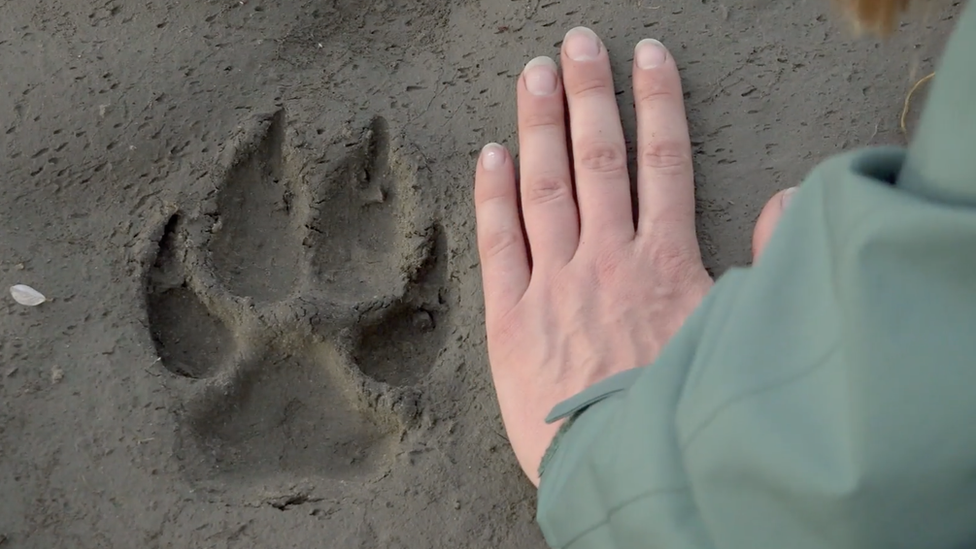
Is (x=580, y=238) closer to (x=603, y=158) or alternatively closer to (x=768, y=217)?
(x=603, y=158)

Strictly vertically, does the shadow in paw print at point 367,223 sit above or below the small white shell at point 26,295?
above

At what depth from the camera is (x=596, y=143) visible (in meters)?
1.13

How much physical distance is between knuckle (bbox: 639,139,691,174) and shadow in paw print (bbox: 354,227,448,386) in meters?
0.31

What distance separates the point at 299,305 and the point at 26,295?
36 centimetres

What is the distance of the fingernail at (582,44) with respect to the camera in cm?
115

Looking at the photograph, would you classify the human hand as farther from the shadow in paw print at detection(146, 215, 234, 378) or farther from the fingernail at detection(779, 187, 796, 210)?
Result: the shadow in paw print at detection(146, 215, 234, 378)

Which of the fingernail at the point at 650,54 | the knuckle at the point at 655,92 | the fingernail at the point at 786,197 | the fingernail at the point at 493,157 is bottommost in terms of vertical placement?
the fingernail at the point at 493,157

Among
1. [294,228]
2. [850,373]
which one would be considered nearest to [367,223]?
[294,228]

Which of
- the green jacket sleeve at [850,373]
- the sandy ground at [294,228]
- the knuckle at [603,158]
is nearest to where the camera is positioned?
the green jacket sleeve at [850,373]

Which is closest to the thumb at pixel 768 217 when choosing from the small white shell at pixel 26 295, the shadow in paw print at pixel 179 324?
the shadow in paw print at pixel 179 324

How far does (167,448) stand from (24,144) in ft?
1.66

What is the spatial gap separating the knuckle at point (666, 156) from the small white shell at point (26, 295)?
816mm

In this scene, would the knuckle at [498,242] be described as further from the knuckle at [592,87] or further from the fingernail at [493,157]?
the knuckle at [592,87]

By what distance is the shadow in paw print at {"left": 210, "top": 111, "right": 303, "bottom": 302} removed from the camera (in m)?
1.13
